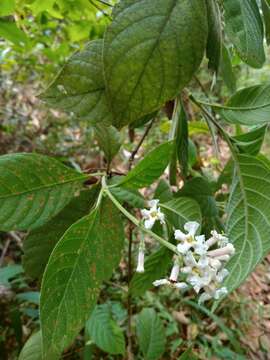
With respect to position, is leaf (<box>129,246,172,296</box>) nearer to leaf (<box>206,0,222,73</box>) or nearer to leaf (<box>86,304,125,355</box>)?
leaf (<box>206,0,222,73</box>)

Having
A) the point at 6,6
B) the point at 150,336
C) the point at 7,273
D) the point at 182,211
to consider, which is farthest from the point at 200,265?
the point at 7,273

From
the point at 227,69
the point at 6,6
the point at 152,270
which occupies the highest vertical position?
the point at 6,6

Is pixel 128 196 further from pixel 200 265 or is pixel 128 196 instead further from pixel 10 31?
pixel 10 31

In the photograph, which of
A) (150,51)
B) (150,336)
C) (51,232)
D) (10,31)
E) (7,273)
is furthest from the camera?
(7,273)

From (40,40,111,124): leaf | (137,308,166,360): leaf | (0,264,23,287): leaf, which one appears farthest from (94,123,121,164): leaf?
(0,264,23,287): leaf

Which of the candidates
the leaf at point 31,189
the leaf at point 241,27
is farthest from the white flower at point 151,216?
the leaf at point 241,27

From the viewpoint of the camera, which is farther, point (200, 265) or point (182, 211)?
point (182, 211)

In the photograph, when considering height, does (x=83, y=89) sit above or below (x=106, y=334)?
above
